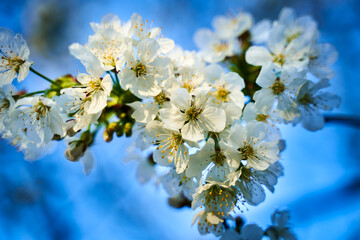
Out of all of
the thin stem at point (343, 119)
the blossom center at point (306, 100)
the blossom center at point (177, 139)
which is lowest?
the blossom center at point (177, 139)

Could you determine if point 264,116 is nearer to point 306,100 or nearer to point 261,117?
point 261,117

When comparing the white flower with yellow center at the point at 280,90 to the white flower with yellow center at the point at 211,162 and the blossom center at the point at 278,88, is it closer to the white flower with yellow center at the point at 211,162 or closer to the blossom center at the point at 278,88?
the blossom center at the point at 278,88

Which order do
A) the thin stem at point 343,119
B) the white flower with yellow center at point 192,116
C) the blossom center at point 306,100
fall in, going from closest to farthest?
the white flower with yellow center at point 192,116, the blossom center at point 306,100, the thin stem at point 343,119

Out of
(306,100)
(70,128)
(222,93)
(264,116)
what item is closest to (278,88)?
(264,116)

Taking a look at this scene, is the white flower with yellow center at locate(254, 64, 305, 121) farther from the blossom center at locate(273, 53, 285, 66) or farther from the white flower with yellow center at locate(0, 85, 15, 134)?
the white flower with yellow center at locate(0, 85, 15, 134)

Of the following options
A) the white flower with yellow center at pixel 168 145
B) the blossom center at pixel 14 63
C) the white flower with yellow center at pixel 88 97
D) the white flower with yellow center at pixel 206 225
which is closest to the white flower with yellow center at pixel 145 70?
the white flower with yellow center at pixel 88 97

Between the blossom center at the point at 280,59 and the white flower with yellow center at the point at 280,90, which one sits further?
the blossom center at the point at 280,59

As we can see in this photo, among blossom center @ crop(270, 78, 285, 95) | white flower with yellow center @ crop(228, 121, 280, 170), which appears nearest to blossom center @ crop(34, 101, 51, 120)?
white flower with yellow center @ crop(228, 121, 280, 170)
